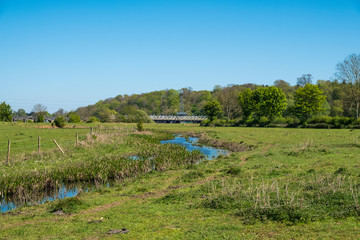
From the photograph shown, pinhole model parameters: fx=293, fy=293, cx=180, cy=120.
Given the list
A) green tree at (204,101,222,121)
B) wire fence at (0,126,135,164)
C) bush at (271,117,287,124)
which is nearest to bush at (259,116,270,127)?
bush at (271,117,287,124)

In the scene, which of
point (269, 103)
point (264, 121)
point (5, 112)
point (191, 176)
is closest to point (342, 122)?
point (264, 121)

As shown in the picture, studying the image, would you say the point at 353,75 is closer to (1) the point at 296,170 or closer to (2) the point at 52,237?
(1) the point at 296,170

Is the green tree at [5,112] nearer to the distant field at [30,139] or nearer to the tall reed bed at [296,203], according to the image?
the distant field at [30,139]

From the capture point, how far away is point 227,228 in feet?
33.4

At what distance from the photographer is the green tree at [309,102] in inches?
3285

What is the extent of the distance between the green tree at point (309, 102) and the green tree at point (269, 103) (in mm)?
6629

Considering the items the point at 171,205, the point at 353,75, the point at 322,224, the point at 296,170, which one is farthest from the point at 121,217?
the point at 353,75

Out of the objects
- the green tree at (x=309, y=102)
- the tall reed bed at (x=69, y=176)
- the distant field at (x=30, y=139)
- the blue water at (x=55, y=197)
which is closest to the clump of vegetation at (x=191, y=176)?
the tall reed bed at (x=69, y=176)

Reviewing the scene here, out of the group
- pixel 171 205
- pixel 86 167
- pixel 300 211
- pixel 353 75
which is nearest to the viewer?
pixel 300 211

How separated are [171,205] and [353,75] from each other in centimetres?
7720

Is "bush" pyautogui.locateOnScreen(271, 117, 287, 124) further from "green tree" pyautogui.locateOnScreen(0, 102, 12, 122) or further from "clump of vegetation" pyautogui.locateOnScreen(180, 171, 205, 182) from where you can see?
"green tree" pyautogui.locateOnScreen(0, 102, 12, 122)

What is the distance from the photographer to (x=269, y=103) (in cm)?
9200

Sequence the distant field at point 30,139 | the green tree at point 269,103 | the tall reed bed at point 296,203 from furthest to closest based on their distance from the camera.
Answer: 1. the green tree at point 269,103
2. the distant field at point 30,139
3. the tall reed bed at point 296,203

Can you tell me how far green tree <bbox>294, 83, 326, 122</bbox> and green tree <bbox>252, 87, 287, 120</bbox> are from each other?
6.63 m
